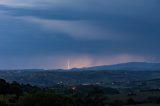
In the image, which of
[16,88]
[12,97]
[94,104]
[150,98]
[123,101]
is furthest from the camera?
[150,98]

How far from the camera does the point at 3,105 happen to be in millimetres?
81562

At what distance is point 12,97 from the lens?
9631 cm

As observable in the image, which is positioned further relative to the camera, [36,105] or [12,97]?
[12,97]

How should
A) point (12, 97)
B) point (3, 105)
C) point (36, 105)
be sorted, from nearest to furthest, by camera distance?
A: point (36, 105)
point (3, 105)
point (12, 97)

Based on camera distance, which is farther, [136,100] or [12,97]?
[136,100]

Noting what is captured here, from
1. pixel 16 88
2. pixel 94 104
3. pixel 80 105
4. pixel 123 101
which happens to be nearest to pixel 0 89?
pixel 16 88

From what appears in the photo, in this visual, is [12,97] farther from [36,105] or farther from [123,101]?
[123,101]

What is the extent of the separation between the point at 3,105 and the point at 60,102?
10409 mm

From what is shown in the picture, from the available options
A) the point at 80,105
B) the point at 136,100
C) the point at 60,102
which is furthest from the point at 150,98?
the point at 60,102

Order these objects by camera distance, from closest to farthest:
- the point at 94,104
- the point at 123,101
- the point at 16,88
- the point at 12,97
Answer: the point at 12,97
the point at 16,88
the point at 94,104
the point at 123,101

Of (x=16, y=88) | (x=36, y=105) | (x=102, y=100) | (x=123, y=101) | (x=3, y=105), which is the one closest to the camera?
(x=36, y=105)

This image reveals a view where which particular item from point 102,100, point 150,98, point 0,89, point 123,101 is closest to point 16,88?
point 0,89

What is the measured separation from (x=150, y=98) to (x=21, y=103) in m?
77.4

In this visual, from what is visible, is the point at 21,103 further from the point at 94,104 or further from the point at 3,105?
the point at 94,104
